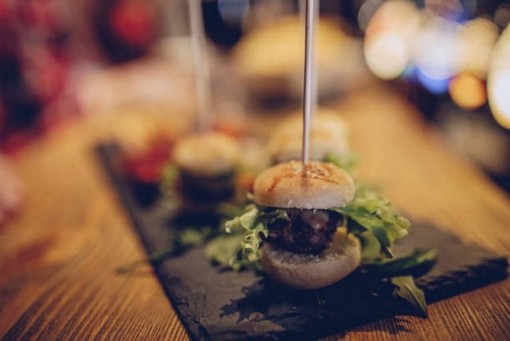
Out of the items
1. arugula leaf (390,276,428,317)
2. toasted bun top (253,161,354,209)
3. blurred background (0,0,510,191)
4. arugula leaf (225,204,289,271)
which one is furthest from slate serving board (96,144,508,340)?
blurred background (0,0,510,191)

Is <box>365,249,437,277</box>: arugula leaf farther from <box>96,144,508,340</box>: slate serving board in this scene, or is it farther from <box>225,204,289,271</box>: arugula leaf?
<box>225,204,289,271</box>: arugula leaf

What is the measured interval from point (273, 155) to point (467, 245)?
1.28 metres

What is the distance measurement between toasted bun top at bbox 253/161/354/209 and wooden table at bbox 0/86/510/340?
1.93 ft

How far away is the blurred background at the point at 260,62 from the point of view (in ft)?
15.1

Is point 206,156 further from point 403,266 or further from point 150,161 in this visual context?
point 403,266

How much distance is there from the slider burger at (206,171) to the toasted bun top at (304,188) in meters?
0.99

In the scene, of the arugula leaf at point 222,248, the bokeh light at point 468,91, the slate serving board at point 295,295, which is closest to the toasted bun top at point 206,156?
the arugula leaf at point 222,248

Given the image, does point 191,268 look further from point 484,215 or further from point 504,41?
point 504,41

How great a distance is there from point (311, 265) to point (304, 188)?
0.35m

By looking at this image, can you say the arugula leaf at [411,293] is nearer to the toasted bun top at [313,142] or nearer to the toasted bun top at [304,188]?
the toasted bun top at [304,188]

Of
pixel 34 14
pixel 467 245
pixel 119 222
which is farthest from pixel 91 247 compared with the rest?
pixel 34 14

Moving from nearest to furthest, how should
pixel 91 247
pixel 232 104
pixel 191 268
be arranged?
1. pixel 191 268
2. pixel 91 247
3. pixel 232 104

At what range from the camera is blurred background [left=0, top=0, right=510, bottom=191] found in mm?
4590

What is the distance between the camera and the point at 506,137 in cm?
441
